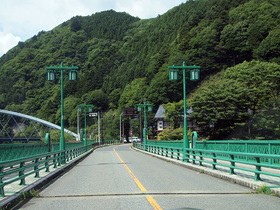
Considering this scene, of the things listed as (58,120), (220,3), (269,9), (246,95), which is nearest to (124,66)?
(58,120)

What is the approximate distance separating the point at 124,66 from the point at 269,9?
270ft

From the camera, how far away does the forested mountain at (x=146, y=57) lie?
302 feet

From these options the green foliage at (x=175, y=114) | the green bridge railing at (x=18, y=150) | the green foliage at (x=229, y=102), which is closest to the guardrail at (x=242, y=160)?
the green bridge railing at (x=18, y=150)

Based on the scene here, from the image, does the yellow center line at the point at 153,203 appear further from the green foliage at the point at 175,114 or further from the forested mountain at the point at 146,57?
the forested mountain at the point at 146,57

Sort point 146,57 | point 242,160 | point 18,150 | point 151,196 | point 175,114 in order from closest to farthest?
1. point 151,196
2. point 242,160
3. point 18,150
4. point 175,114
5. point 146,57

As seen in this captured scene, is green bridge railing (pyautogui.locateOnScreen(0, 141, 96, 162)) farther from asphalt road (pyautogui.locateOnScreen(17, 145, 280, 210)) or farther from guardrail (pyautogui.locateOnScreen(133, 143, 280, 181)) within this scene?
guardrail (pyautogui.locateOnScreen(133, 143, 280, 181))

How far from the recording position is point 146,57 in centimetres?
14900

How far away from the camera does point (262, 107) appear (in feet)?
173

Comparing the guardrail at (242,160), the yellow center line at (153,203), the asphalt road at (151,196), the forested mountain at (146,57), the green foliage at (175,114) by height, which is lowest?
the asphalt road at (151,196)

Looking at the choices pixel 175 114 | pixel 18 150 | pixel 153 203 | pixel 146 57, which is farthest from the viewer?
pixel 146 57

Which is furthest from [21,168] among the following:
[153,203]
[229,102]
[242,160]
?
[229,102]

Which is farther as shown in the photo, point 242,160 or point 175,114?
point 175,114

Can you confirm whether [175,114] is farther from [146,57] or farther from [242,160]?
[146,57]

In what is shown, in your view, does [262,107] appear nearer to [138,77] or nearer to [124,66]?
[138,77]
